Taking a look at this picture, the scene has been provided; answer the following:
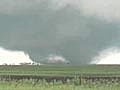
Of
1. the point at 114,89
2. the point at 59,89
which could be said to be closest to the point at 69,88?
the point at 59,89

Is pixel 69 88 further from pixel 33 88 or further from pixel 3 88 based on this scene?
pixel 3 88

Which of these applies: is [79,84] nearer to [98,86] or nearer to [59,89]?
[98,86]

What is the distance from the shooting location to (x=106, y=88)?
1967 inches

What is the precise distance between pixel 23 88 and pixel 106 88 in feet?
30.4

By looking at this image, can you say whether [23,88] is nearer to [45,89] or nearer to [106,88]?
[45,89]

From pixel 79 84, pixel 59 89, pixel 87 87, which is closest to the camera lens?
pixel 59 89

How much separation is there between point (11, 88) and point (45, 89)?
3813 mm

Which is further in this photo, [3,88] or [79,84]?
[79,84]

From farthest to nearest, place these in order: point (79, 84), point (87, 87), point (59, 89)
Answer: point (79, 84), point (87, 87), point (59, 89)

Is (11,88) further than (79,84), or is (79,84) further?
(79,84)

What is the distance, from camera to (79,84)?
54.8m

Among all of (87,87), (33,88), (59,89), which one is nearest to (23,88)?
(33,88)

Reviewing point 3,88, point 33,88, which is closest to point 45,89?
point 33,88

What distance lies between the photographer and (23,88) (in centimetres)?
4891
